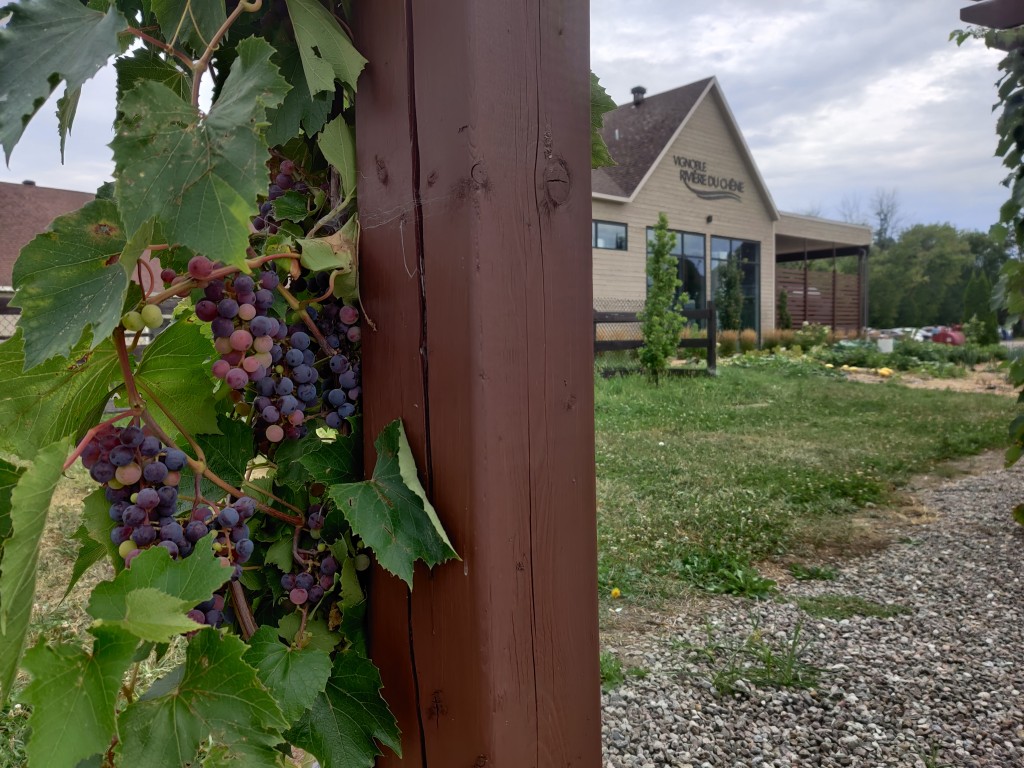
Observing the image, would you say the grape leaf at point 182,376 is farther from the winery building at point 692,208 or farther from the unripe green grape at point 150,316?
the winery building at point 692,208

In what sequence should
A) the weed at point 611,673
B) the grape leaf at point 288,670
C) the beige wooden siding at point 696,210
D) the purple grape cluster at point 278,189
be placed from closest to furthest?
the grape leaf at point 288,670 < the purple grape cluster at point 278,189 < the weed at point 611,673 < the beige wooden siding at point 696,210

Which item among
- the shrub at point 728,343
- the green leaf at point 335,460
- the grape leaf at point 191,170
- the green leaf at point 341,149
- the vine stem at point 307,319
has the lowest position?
the shrub at point 728,343

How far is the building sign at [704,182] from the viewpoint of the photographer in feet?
68.1

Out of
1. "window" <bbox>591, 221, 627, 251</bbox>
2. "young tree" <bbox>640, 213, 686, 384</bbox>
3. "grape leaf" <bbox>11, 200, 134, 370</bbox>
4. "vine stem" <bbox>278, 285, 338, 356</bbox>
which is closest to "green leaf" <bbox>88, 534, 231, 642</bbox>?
"grape leaf" <bbox>11, 200, 134, 370</bbox>

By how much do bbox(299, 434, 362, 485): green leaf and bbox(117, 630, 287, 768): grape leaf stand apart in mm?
255

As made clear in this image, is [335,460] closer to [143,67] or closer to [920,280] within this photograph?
[143,67]

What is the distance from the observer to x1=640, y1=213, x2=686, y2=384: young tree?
39.3 ft

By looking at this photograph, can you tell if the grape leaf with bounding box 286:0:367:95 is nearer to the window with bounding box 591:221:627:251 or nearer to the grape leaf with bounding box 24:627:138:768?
Answer: the grape leaf with bounding box 24:627:138:768

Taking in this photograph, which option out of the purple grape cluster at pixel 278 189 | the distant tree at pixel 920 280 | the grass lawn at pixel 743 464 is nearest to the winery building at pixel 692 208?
the grass lawn at pixel 743 464

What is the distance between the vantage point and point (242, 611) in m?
0.92

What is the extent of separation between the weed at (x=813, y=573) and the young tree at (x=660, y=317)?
323 inches

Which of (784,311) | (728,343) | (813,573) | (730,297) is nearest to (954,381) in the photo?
(728,343)

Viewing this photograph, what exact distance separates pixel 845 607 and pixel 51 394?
3.35m

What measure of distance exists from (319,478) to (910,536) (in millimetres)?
4479
